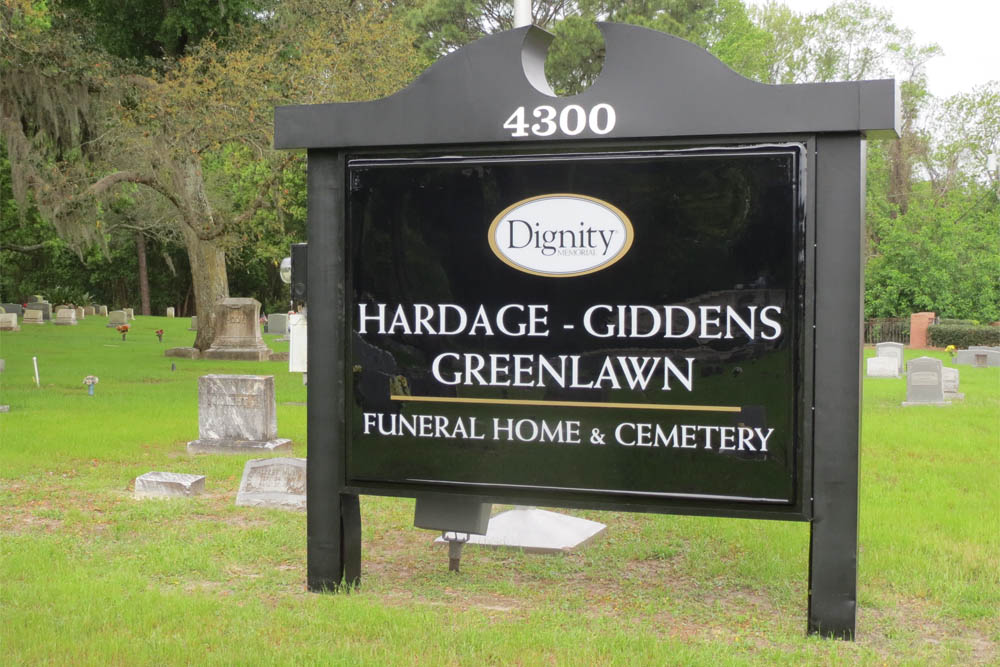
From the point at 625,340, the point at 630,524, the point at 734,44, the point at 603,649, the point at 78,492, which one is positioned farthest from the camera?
the point at 734,44

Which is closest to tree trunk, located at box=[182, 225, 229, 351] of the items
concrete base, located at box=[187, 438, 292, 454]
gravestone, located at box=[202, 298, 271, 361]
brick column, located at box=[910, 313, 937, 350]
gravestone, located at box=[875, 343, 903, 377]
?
gravestone, located at box=[202, 298, 271, 361]

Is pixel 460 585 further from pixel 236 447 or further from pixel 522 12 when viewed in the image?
pixel 236 447

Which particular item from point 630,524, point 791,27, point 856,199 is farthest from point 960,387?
point 791,27

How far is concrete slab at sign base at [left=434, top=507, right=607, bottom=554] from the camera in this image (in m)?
6.64

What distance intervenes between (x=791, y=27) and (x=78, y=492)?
1760 inches

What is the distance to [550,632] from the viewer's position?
15.7 ft

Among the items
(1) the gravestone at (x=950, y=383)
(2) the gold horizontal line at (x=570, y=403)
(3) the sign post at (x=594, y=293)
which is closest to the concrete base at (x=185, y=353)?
(1) the gravestone at (x=950, y=383)

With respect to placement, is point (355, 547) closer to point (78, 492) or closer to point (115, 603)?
point (115, 603)

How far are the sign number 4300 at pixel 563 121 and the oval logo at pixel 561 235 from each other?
0.33 m

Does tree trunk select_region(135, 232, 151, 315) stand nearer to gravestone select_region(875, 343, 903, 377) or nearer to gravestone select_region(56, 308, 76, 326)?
gravestone select_region(56, 308, 76, 326)

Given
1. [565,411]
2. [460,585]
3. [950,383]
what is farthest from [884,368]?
[565,411]

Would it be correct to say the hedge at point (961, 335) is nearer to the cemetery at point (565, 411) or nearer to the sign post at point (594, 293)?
the cemetery at point (565, 411)

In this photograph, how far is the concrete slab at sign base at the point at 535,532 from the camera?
6.64m

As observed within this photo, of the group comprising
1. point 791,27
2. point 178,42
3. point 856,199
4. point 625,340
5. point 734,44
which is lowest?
point 625,340
